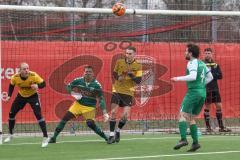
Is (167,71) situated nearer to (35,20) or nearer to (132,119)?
(132,119)

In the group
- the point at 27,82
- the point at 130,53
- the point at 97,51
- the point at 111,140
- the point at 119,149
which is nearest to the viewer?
the point at 119,149

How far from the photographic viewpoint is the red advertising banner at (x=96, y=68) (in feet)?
59.2

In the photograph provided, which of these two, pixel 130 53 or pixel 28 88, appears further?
pixel 130 53

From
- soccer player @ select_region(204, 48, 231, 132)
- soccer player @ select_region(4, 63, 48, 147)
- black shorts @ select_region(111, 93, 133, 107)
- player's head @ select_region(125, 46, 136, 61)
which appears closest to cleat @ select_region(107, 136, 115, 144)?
black shorts @ select_region(111, 93, 133, 107)

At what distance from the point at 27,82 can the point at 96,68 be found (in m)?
4.21

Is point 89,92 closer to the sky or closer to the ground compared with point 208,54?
closer to the ground

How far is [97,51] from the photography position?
18625mm

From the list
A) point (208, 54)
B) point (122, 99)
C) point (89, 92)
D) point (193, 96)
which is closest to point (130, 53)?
point (122, 99)

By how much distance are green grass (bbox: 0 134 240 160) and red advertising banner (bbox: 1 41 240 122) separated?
2.25 meters

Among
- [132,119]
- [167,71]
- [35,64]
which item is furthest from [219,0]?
[35,64]

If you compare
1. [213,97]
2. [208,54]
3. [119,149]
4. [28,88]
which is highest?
[208,54]

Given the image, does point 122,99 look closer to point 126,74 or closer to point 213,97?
point 126,74

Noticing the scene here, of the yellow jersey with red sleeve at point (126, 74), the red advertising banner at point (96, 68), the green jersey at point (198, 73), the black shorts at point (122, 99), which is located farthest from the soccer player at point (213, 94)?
the green jersey at point (198, 73)

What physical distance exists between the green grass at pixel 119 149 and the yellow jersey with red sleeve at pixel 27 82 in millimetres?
1032
